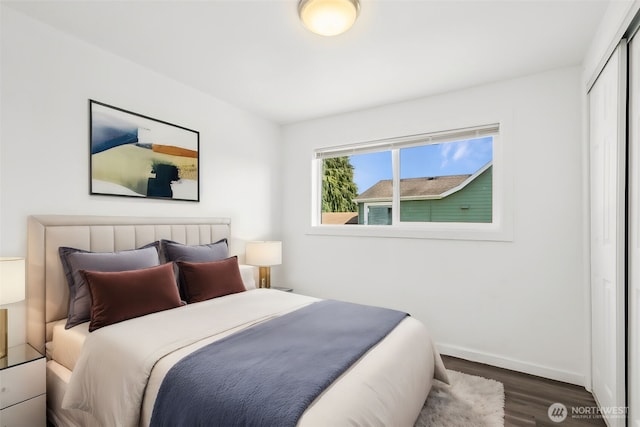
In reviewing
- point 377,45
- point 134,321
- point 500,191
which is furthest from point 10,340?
point 500,191

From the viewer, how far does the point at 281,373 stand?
139cm

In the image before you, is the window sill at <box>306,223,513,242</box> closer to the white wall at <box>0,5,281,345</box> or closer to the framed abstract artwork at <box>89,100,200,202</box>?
the white wall at <box>0,5,281,345</box>

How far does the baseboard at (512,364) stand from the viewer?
256cm

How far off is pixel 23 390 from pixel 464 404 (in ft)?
8.59

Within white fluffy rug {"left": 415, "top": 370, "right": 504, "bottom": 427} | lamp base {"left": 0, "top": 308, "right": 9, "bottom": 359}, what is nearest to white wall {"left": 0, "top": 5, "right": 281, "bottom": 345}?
lamp base {"left": 0, "top": 308, "right": 9, "bottom": 359}

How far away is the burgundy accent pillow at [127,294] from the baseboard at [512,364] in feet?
8.19

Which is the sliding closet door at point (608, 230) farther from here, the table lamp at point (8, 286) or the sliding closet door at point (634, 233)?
the table lamp at point (8, 286)

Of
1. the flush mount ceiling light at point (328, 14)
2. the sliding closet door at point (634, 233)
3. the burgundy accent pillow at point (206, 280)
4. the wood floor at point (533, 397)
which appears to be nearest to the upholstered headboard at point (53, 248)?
the burgundy accent pillow at point (206, 280)

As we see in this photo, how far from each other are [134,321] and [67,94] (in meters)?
1.65

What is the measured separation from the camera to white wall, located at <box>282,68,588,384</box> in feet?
8.56

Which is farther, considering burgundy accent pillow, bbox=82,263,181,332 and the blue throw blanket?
burgundy accent pillow, bbox=82,263,181,332

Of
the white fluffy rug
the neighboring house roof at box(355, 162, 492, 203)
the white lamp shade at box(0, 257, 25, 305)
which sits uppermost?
the neighboring house roof at box(355, 162, 492, 203)

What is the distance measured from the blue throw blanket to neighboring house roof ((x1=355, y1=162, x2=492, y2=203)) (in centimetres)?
186

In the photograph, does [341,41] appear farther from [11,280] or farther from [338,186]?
[11,280]
